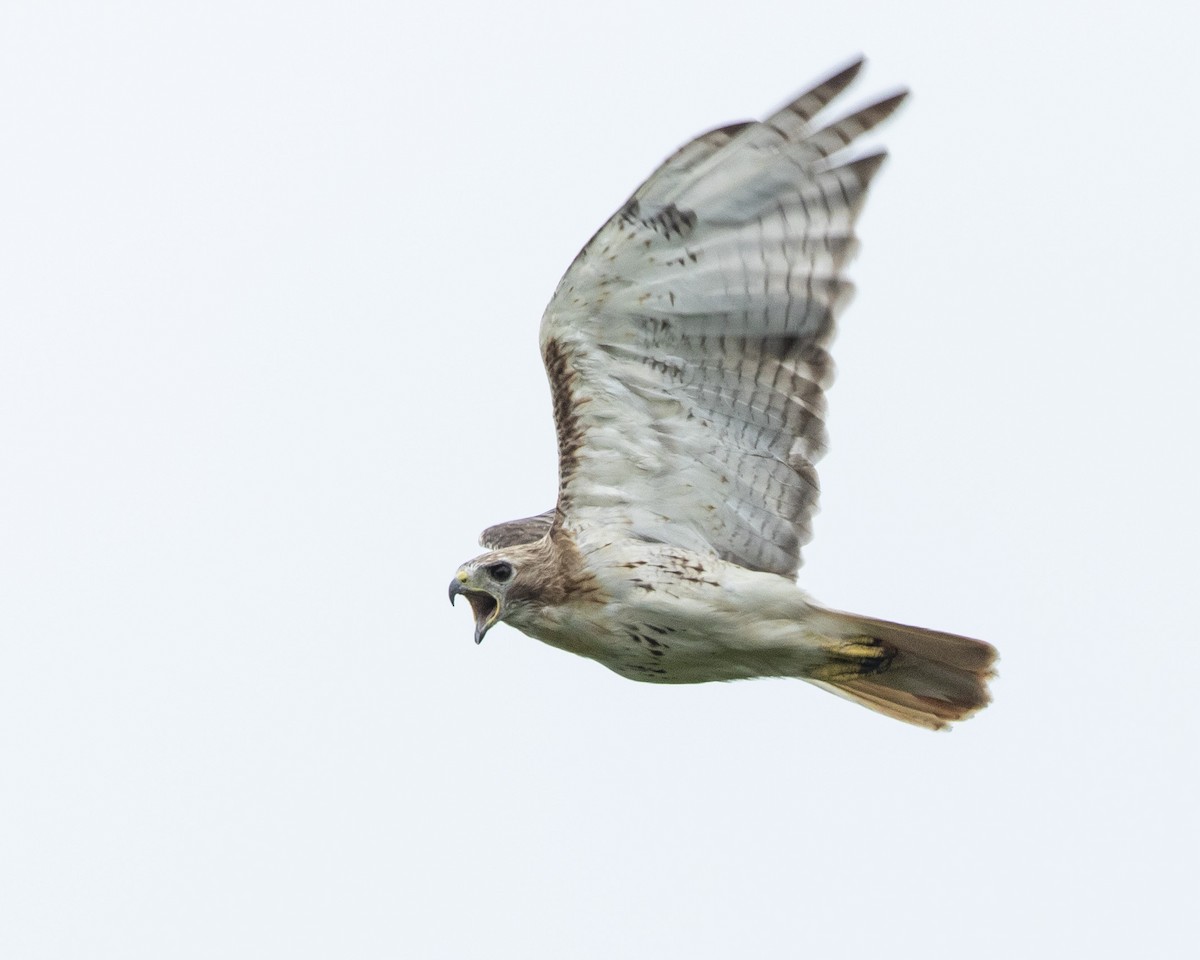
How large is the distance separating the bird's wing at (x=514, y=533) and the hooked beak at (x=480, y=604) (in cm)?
87

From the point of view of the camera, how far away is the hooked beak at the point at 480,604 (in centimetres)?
1011

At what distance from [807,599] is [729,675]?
0.53 metres

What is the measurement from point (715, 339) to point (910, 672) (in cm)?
195

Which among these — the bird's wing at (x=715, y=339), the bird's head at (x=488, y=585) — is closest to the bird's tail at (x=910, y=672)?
the bird's wing at (x=715, y=339)

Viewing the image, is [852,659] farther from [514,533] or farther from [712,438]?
[514,533]

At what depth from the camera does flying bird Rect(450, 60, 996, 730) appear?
946 centimetres

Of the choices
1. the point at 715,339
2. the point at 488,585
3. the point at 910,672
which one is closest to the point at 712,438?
the point at 715,339

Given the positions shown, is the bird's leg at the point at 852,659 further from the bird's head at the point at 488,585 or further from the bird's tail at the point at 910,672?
the bird's head at the point at 488,585

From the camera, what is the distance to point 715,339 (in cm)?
988

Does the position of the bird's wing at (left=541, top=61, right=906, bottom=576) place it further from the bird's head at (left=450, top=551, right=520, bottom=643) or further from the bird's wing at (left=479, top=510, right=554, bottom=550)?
the bird's wing at (left=479, top=510, right=554, bottom=550)

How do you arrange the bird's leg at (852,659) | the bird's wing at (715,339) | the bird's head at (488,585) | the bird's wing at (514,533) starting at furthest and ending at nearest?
the bird's wing at (514,533)
the bird's leg at (852,659)
the bird's head at (488,585)
the bird's wing at (715,339)

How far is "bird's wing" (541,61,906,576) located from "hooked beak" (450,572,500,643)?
531mm

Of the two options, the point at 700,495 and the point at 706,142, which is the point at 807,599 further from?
the point at 706,142

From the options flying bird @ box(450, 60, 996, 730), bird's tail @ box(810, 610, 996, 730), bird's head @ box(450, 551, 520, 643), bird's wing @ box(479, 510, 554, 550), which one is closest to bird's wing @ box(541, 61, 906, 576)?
flying bird @ box(450, 60, 996, 730)
